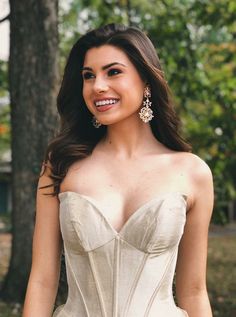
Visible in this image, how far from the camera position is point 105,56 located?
2.92m

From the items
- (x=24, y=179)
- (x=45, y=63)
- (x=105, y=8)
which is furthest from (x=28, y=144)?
(x=105, y=8)

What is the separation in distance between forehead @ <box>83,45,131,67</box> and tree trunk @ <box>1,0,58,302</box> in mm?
4677

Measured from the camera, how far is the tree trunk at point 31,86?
7645 millimetres

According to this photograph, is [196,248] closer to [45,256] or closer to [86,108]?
[45,256]

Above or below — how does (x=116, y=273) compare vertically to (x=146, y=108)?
below

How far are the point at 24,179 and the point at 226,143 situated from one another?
10.2ft

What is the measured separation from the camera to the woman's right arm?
289 centimetres

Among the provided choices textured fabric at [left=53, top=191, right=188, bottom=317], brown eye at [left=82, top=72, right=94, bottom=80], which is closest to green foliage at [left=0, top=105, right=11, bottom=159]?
brown eye at [left=82, top=72, right=94, bottom=80]

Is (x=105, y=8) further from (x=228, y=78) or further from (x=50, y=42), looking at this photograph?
(x=50, y=42)

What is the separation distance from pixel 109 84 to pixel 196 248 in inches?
33.5

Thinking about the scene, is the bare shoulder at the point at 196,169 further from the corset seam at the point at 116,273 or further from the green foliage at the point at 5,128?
the green foliage at the point at 5,128

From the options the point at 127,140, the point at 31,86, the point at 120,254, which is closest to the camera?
the point at 120,254

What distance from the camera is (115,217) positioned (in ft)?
9.22

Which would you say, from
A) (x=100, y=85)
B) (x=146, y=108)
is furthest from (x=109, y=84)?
(x=146, y=108)
